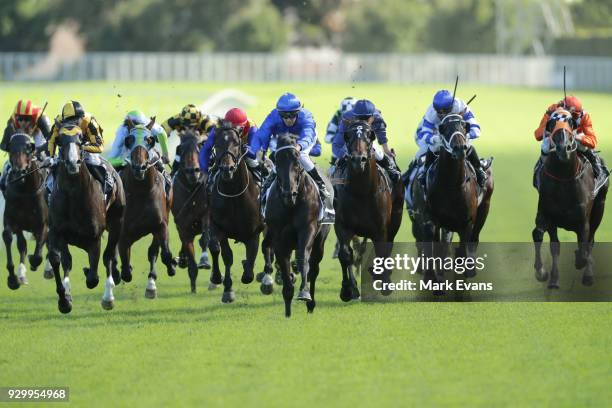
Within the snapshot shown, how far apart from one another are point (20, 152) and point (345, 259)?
3.67 m

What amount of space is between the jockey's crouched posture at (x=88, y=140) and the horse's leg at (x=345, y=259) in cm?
214

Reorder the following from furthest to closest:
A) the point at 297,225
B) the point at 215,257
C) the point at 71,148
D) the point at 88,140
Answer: the point at 215,257 < the point at 88,140 < the point at 297,225 < the point at 71,148

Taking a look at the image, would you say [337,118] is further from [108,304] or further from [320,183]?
[108,304]

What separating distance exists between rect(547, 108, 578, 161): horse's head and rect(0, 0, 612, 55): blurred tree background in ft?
207

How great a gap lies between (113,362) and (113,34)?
68810mm

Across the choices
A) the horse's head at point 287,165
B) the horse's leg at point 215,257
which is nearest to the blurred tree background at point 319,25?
the horse's leg at point 215,257

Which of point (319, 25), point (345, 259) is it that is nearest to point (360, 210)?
point (345, 259)

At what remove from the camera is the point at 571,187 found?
525 inches

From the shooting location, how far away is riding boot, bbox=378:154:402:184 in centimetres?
1361

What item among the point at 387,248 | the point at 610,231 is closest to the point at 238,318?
the point at 387,248

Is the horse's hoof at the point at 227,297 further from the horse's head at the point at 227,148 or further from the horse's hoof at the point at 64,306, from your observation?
the horse's hoof at the point at 64,306

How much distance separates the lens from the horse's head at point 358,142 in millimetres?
12016

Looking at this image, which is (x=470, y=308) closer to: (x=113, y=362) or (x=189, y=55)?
(x=113, y=362)

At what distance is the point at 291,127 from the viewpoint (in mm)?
12539
